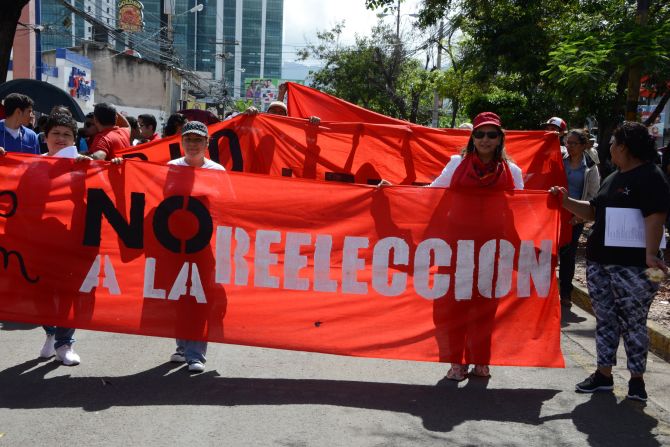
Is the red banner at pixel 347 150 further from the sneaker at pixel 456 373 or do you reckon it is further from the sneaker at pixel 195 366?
the sneaker at pixel 456 373

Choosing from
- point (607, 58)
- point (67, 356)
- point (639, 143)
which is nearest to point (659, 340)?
point (639, 143)

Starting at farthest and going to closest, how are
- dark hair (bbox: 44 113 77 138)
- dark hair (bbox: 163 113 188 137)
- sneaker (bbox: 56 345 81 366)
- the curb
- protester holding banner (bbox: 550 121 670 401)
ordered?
dark hair (bbox: 163 113 188 137), the curb, dark hair (bbox: 44 113 77 138), sneaker (bbox: 56 345 81 366), protester holding banner (bbox: 550 121 670 401)

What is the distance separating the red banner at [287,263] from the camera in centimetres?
565

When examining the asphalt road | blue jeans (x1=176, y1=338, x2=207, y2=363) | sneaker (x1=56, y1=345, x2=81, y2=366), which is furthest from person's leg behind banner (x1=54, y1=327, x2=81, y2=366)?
blue jeans (x1=176, y1=338, x2=207, y2=363)

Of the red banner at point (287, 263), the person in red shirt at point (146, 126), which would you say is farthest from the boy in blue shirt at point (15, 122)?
the person in red shirt at point (146, 126)

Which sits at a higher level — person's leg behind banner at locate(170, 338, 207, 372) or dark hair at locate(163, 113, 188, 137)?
dark hair at locate(163, 113, 188, 137)

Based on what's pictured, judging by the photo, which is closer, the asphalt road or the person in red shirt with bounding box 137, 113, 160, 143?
the asphalt road

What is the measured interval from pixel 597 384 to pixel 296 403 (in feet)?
6.95

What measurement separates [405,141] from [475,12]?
10720mm

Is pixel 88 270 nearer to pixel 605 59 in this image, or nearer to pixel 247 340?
pixel 247 340

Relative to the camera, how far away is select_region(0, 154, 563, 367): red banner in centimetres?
565

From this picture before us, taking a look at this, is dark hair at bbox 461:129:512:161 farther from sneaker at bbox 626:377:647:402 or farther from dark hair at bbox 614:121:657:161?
sneaker at bbox 626:377:647:402

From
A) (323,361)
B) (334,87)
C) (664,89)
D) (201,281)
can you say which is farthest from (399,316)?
(334,87)

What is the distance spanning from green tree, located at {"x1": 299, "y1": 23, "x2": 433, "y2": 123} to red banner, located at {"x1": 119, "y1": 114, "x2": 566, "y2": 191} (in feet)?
108
